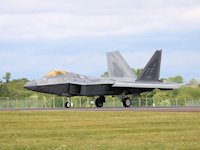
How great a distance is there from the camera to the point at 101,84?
53.9 m

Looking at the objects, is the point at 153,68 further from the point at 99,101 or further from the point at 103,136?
the point at 103,136

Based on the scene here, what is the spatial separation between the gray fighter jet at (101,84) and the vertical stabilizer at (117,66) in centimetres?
512

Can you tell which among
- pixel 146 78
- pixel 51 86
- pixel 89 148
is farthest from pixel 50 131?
pixel 146 78

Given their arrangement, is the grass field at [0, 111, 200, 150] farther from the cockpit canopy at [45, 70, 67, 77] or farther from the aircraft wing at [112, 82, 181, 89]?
the aircraft wing at [112, 82, 181, 89]

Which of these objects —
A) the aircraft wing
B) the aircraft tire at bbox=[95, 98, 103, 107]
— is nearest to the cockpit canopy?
the aircraft wing

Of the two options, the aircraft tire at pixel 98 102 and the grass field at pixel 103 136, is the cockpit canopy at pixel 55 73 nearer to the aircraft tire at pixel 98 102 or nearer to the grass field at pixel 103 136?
the aircraft tire at pixel 98 102

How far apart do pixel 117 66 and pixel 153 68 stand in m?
6.10

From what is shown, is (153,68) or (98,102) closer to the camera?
(98,102)

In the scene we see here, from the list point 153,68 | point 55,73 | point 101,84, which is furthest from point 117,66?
point 55,73

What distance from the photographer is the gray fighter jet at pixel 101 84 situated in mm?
51406

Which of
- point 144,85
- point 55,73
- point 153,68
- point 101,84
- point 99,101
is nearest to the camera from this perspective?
point 55,73

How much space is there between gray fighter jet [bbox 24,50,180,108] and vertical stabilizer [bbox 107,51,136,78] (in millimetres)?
5117

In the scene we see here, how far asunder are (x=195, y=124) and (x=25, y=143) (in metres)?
8.91

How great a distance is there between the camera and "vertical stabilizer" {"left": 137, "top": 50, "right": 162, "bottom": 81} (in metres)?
59.1
